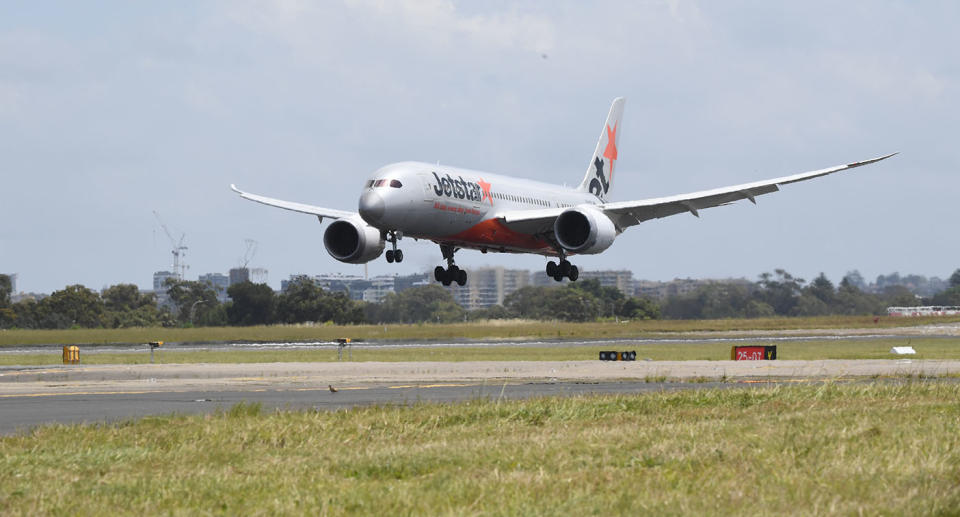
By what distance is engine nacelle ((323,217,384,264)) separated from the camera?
153ft

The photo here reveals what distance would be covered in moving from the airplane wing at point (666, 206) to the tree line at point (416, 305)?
39749mm

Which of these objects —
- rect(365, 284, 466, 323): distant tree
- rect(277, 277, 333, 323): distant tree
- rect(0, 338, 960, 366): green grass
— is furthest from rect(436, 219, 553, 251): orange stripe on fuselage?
rect(277, 277, 333, 323): distant tree

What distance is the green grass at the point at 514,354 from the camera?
49.1 metres

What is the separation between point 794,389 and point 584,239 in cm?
2520

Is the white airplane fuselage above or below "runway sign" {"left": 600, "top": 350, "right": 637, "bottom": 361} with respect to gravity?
above

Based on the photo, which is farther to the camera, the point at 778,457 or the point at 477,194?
the point at 477,194

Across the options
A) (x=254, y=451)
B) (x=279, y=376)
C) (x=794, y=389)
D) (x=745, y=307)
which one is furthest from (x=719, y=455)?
(x=745, y=307)

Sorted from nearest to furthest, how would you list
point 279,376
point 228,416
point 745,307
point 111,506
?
point 111,506
point 228,416
point 279,376
point 745,307

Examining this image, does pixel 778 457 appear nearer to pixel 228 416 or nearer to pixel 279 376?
pixel 228 416

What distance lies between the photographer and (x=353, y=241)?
4722 cm

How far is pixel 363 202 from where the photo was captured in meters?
40.7

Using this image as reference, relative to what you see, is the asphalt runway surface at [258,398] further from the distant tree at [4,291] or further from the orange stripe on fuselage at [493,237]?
the distant tree at [4,291]

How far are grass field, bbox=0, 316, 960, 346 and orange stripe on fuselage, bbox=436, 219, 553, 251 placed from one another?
25.6 meters

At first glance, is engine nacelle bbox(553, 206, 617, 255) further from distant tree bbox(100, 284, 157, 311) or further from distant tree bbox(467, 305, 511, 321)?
distant tree bbox(100, 284, 157, 311)
